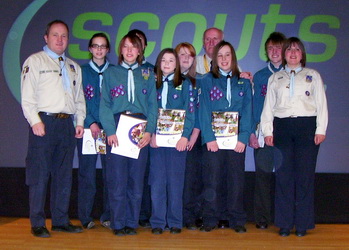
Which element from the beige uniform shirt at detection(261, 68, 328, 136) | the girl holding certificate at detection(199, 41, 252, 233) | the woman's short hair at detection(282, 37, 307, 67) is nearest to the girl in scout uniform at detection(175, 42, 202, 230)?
the girl holding certificate at detection(199, 41, 252, 233)

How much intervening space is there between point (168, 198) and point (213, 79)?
997 mm

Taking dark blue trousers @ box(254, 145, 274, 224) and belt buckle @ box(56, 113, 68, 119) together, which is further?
dark blue trousers @ box(254, 145, 274, 224)

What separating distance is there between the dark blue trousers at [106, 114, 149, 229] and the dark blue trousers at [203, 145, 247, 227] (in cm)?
54

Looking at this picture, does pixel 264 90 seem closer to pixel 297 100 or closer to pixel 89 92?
pixel 297 100

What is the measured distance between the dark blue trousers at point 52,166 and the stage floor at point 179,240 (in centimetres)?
19

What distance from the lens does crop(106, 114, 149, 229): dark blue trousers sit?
4.09 metres

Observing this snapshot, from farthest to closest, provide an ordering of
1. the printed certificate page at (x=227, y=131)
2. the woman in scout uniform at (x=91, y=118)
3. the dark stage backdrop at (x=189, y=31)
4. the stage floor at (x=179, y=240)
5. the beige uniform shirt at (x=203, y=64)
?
the dark stage backdrop at (x=189, y=31) → the beige uniform shirt at (x=203, y=64) → the woman in scout uniform at (x=91, y=118) → the printed certificate page at (x=227, y=131) → the stage floor at (x=179, y=240)

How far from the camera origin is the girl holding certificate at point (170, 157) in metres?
4.24

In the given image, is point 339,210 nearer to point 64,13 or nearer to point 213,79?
point 213,79

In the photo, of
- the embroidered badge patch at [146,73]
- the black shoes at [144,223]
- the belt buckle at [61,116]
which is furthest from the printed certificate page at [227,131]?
the belt buckle at [61,116]

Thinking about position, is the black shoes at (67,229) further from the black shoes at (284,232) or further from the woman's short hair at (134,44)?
the black shoes at (284,232)

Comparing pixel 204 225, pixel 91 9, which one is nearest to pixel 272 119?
pixel 204 225

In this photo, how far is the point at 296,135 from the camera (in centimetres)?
419

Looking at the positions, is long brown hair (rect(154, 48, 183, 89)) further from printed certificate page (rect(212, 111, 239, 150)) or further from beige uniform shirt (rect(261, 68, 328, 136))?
beige uniform shirt (rect(261, 68, 328, 136))
